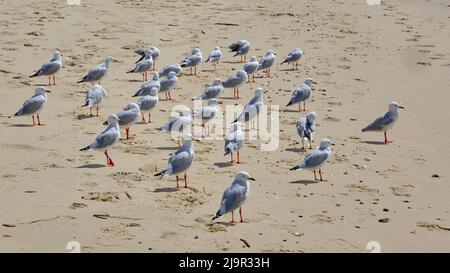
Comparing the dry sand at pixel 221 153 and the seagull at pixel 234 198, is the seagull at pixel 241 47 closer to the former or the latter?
the dry sand at pixel 221 153

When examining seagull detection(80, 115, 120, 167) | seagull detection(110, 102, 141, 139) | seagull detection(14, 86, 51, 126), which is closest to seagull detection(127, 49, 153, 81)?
seagull detection(14, 86, 51, 126)

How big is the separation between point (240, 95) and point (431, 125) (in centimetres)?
481

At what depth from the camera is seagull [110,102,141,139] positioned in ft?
47.4

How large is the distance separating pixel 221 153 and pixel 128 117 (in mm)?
2035

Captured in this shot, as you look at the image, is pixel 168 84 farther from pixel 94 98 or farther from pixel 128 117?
pixel 128 117

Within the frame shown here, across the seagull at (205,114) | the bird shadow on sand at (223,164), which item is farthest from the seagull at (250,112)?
the bird shadow on sand at (223,164)

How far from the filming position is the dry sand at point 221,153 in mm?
10180

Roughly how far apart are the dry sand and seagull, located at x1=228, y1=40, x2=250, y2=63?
0.41 m

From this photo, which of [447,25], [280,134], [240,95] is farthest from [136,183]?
[447,25]

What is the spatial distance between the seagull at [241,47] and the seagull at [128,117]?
7.38 metres
